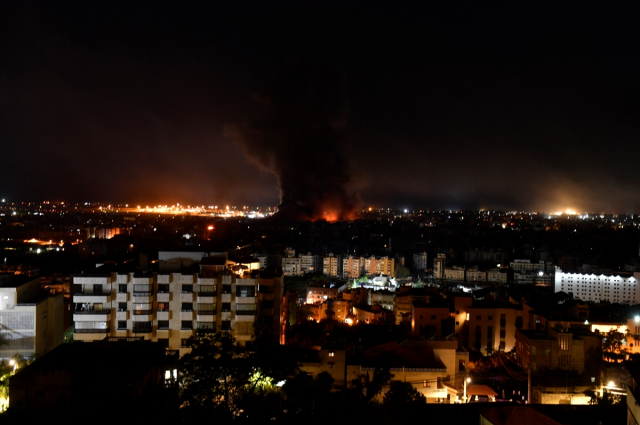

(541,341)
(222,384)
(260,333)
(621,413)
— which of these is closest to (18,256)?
(260,333)

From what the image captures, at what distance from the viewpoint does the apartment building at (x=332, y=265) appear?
2330 centimetres

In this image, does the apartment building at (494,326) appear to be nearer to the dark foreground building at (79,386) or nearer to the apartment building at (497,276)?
the dark foreground building at (79,386)

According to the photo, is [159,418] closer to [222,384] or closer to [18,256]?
[222,384]

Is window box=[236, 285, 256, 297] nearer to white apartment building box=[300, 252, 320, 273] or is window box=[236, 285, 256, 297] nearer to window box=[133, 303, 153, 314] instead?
window box=[133, 303, 153, 314]

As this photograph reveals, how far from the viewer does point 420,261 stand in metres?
26.3

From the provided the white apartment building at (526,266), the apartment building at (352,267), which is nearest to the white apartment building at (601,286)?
the white apartment building at (526,266)

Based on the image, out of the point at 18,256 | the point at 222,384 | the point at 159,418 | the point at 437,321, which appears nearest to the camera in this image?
the point at 159,418

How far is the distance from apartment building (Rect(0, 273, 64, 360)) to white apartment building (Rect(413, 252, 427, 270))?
20.9 meters

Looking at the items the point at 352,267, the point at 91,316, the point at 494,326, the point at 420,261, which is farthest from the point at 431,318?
the point at 420,261

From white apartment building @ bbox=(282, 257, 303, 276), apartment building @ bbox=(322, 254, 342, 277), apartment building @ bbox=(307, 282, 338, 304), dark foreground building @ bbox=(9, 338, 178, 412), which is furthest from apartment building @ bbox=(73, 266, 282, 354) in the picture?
apartment building @ bbox=(322, 254, 342, 277)

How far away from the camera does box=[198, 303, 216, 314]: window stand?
7.59 metres

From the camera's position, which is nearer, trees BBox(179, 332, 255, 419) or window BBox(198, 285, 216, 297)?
trees BBox(179, 332, 255, 419)

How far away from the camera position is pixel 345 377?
670cm

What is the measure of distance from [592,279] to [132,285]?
17.0 m
